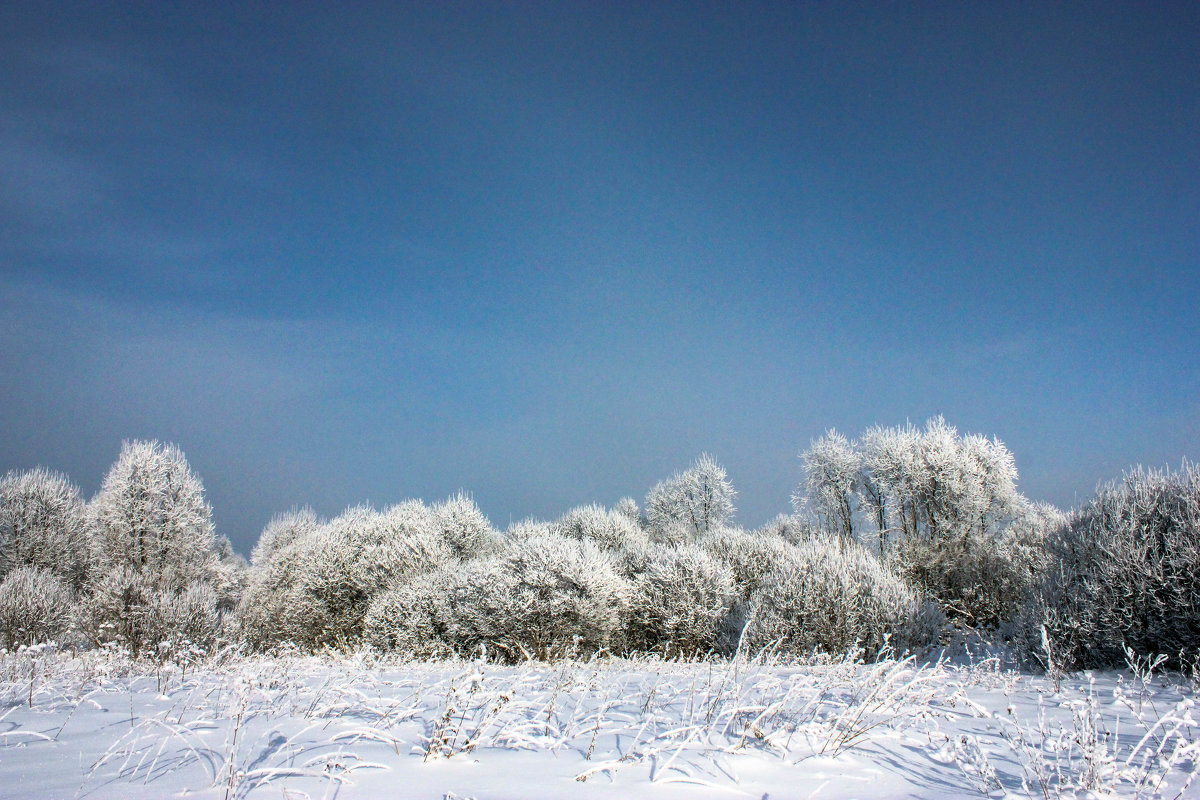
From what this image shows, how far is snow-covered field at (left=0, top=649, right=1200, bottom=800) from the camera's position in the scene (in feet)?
11.6

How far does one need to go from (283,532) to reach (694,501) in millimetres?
29340

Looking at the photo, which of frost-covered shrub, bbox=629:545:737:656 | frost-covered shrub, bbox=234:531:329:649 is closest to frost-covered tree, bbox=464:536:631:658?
frost-covered shrub, bbox=629:545:737:656

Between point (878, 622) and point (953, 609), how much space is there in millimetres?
11506

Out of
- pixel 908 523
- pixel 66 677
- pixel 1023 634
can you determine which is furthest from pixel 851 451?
pixel 66 677

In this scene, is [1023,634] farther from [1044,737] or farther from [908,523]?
[908,523]

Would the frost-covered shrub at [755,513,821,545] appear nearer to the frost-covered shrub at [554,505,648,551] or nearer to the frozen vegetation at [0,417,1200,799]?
the frozen vegetation at [0,417,1200,799]

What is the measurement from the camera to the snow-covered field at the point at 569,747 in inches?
140

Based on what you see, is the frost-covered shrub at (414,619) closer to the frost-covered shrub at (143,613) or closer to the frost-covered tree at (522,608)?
the frost-covered tree at (522,608)

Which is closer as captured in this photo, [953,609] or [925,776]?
[925,776]

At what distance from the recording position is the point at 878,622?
14.9m

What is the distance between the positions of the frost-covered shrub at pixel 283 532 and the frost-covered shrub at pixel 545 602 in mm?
26344

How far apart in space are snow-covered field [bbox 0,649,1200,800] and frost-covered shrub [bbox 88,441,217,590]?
26086mm

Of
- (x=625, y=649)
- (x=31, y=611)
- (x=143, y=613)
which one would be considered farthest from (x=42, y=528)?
(x=625, y=649)

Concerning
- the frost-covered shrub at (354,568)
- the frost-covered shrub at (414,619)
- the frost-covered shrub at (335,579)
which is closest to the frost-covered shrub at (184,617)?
the frost-covered shrub at (335,579)
